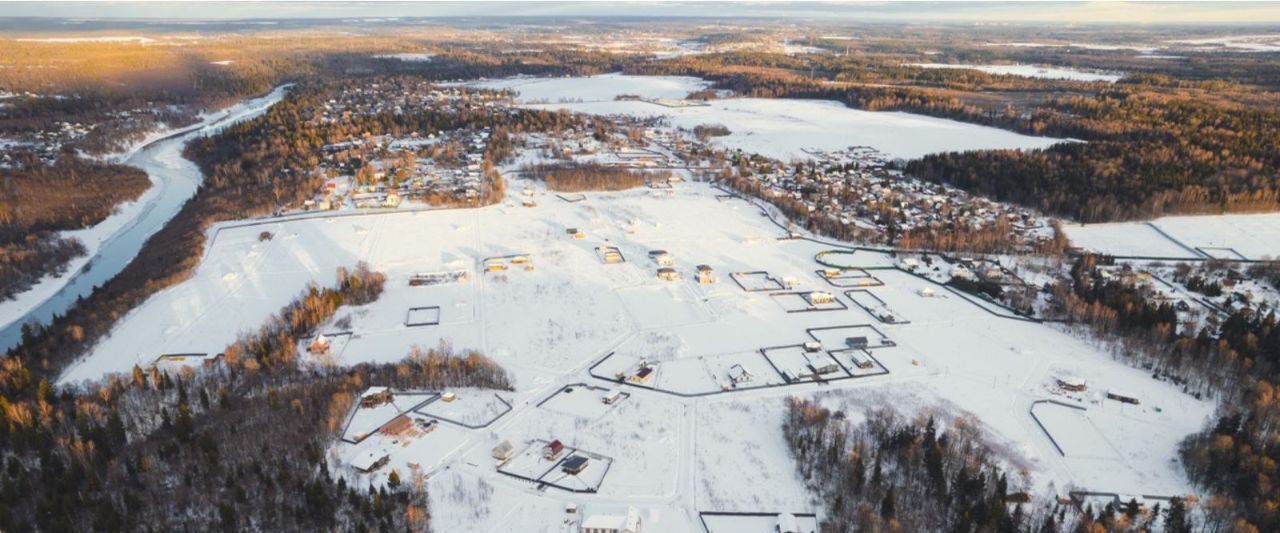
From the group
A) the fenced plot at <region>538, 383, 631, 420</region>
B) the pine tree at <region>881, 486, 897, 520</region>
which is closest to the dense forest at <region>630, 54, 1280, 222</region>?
the pine tree at <region>881, 486, 897, 520</region>

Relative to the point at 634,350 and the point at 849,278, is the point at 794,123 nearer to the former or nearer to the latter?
the point at 849,278

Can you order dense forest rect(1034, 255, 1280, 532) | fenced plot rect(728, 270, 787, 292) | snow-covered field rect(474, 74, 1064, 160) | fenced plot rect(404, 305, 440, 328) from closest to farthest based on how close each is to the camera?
dense forest rect(1034, 255, 1280, 532) < fenced plot rect(404, 305, 440, 328) < fenced plot rect(728, 270, 787, 292) < snow-covered field rect(474, 74, 1064, 160)

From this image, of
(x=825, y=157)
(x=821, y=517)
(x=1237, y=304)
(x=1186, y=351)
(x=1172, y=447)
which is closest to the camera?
(x=821, y=517)

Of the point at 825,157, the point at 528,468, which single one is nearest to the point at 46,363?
the point at 528,468

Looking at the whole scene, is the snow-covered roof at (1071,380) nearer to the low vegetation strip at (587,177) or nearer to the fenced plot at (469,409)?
the fenced plot at (469,409)

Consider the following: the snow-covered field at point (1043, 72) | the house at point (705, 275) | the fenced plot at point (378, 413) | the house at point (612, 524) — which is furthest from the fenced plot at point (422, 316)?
the snow-covered field at point (1043, 72)

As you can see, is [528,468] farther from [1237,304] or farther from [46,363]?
[1237,304]

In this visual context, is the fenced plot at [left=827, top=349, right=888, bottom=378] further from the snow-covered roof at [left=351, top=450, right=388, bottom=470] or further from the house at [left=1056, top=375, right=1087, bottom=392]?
the snow-covered roof at [left=351, top=450, right=388, bottom=470]

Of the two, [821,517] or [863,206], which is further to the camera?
[863,206]

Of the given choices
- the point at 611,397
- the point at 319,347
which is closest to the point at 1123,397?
the point at 611,397
